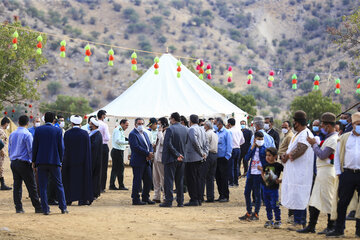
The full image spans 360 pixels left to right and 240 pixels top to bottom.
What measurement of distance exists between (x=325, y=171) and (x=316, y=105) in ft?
135

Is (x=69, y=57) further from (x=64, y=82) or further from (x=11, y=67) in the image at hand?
(x=11, y=67)

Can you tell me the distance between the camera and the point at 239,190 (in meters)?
16.4

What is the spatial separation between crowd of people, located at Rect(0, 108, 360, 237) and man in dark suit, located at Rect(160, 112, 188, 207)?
20mm

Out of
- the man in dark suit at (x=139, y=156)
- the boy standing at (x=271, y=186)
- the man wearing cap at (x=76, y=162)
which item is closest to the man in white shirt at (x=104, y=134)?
the man in dark suit at (x=139, y=156)

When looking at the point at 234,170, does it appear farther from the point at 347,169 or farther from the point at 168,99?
the point at 347,169

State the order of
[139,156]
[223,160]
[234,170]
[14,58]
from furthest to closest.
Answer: [14,58], [234,170], [223,160], [139,156]

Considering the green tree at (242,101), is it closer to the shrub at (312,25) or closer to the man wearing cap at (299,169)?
the shrub at (312,25)

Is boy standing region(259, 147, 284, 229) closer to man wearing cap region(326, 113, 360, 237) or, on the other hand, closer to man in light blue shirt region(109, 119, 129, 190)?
man wearing cap region(326, 113, 360, 237)

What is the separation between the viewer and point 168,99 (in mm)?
26031

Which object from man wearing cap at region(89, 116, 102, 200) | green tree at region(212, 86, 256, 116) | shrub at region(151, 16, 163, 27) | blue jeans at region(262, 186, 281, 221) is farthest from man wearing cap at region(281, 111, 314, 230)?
shrub at region(151, 16, 163, 27)

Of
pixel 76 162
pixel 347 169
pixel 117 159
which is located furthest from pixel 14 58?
pixel 347 169

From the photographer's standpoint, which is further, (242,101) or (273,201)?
(242,101)

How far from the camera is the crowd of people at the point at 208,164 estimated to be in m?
8.85

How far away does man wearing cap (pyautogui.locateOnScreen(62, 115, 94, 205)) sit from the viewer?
39.9ft
